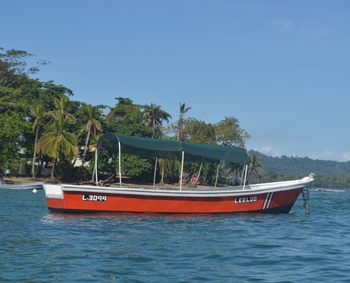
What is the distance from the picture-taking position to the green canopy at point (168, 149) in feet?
63.9

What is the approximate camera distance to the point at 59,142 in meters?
44.9

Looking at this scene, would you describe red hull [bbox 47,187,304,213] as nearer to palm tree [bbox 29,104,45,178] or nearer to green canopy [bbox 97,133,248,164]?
green canopy [bbox 97,133,248,164]

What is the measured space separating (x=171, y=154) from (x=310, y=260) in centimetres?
999

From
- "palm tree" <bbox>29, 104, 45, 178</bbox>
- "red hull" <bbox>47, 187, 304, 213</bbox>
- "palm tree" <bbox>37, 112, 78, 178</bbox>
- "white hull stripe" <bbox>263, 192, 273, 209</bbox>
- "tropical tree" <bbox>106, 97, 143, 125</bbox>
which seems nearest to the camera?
"red hull" <bbox>47, 187, 304, 213</bbox>

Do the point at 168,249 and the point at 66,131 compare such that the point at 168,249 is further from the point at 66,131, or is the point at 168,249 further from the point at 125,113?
the point at 125,113

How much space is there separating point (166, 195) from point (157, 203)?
1.36ft

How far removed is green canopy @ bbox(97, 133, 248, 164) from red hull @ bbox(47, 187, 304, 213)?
1731mm

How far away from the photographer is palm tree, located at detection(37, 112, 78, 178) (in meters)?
44.9

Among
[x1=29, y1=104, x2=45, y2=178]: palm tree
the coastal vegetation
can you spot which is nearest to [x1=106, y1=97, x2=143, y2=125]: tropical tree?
the coastal vegetation

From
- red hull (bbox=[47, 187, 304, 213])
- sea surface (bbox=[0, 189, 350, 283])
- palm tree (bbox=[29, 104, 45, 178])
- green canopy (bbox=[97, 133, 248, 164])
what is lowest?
sea surface (bbox=[0, 189, 350, 283])

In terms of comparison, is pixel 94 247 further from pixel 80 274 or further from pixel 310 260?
pixel 310 260

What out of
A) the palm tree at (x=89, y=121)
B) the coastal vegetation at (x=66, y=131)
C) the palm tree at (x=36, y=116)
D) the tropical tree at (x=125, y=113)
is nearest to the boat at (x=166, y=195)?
the coastal vegetation at (x=66, y=131)

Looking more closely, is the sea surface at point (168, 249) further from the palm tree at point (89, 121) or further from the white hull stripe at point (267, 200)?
the palm tree at point (89, 121)

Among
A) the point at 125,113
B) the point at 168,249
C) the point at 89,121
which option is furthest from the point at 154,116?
the point at 168,249
